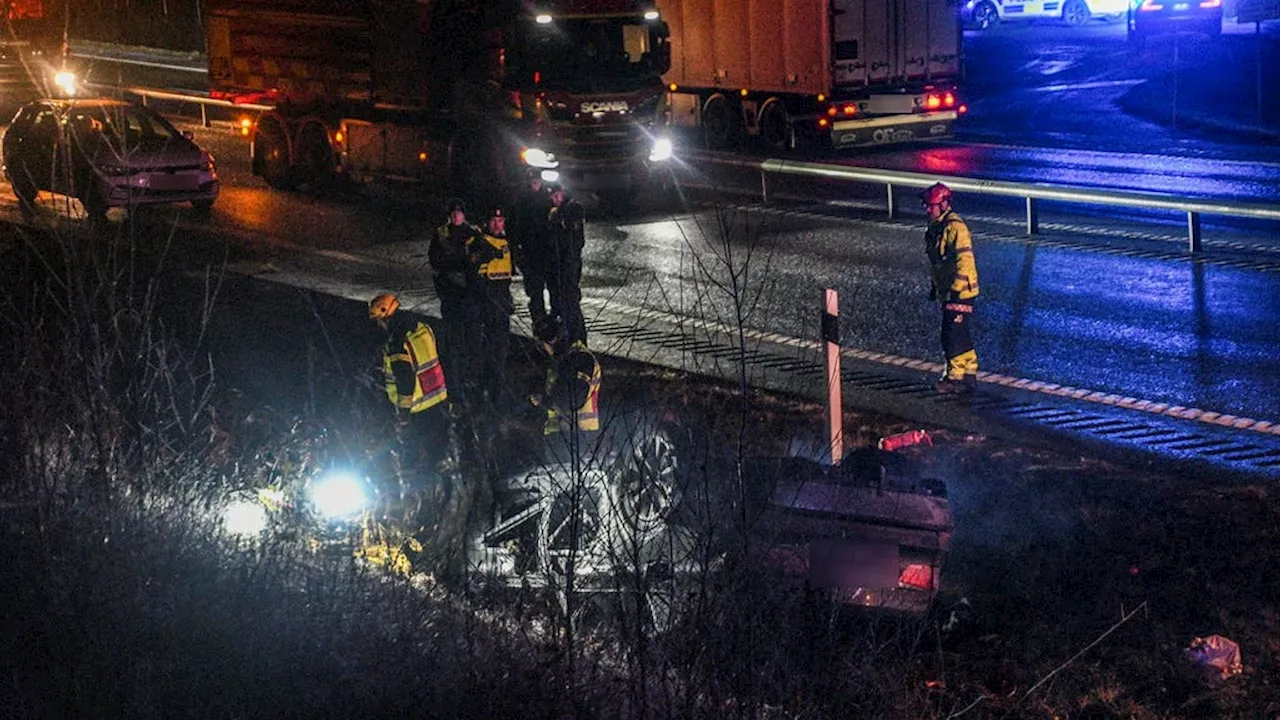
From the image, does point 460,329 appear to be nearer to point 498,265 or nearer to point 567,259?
point 498,265

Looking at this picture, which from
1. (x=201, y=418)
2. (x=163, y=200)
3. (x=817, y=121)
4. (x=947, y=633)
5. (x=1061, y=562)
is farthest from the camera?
(x=817, y=121)

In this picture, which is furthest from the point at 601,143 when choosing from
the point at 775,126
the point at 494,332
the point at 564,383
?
the point at 564,383

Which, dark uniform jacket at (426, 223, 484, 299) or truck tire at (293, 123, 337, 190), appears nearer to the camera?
dark uniform jacket at (426, 223, 484, 299)

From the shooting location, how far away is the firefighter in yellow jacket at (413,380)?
8.79 metres

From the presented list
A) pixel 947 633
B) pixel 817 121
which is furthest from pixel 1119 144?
pixel 947 633

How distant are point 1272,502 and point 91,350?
6.27 meters

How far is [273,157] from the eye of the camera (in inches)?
934

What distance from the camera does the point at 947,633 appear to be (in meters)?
7.16

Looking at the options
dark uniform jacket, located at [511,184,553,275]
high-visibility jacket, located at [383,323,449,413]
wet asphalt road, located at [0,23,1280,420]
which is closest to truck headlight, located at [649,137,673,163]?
wet asphalt road, located at [0,23,1280,420]

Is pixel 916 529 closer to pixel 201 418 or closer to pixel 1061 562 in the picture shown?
pixel 1061 562

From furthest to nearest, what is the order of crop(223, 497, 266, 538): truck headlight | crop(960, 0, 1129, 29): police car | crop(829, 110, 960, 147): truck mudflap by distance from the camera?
crop(960, 0, 1129, 29): police car, crop(829, 110, 960, 147): truck mudflap, crop(223, 497, 266, 538): truck headlight

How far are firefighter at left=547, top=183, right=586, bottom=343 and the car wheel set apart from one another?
1444 inches

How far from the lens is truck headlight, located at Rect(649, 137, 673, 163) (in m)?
20.2

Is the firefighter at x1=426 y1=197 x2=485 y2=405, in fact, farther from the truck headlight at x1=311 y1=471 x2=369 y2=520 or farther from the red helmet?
the red helmet
